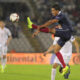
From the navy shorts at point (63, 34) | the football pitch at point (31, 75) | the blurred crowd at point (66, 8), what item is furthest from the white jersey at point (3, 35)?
the blurred crowd at point (66, 8)

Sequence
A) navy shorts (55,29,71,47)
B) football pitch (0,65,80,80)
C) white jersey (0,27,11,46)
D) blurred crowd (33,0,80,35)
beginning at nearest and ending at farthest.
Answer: navy shorts (55,29,71,47) → football pitch (0,65,80,80) → white jersey (0,27,11,46) → blurred crowd (33,0,80,35)

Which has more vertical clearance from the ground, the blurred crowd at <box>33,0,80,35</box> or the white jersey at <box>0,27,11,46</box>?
the blurred crowd at <box>33,0,80,35</box>

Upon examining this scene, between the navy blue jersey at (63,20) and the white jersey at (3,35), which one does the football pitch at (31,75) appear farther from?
the navy blue jersey at (63,20)

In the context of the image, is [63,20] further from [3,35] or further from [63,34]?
[3,35]

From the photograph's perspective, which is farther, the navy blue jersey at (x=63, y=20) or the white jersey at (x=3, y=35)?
the white jersey at (x=3, y=35)

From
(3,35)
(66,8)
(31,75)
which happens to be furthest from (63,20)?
(66,8)

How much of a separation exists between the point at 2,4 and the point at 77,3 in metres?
7.01

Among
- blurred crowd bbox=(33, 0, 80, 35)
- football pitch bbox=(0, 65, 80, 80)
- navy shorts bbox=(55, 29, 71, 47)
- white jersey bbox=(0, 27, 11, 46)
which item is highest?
blurred crowd bbox=(33, 0, 80, 35)

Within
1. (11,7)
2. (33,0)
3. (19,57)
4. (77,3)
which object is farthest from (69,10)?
(19,57)

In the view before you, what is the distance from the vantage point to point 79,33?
23016mm

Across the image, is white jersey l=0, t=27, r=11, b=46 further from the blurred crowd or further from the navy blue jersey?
the blurred crowd

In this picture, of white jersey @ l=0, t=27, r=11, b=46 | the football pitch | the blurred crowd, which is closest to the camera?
the football pitch

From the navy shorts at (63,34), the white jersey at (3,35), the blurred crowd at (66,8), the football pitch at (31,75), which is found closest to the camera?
A: the navy shorts at (63,34)

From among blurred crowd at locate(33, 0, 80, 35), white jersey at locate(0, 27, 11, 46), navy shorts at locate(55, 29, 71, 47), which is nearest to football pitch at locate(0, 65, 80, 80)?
white jersey at locate(0, 27, 11, 46)
